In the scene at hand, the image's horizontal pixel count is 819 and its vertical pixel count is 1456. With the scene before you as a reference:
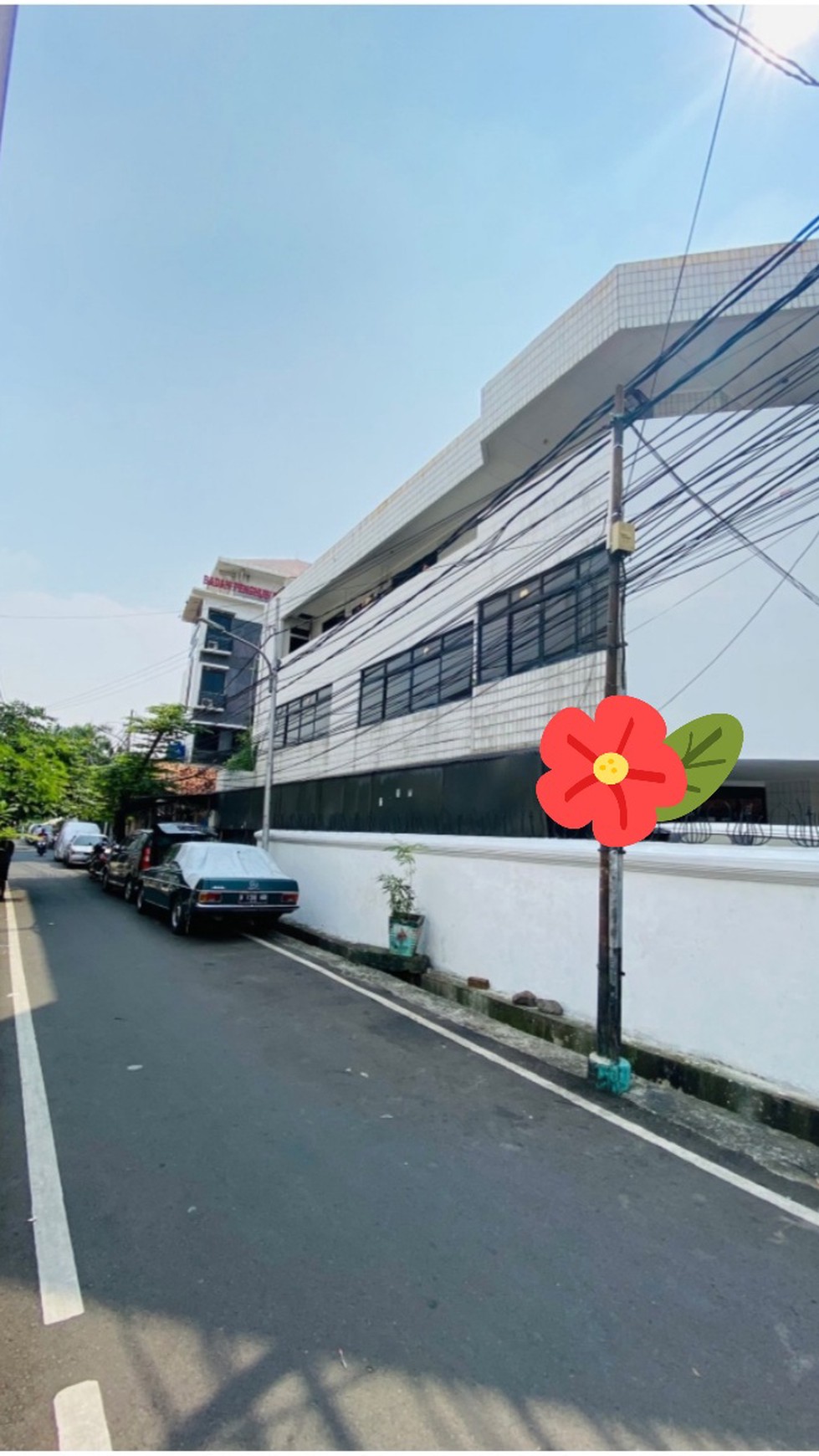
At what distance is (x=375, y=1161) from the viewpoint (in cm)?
355

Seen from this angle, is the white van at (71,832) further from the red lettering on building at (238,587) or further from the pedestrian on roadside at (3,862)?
the red lettering on building at (238,587)

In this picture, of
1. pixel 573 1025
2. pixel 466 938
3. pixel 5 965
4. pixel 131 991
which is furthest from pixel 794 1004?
pixel 5 965

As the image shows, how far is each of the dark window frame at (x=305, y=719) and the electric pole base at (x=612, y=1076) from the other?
12570mm

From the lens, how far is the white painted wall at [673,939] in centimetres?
445

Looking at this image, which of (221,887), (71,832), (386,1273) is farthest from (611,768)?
(71,832)

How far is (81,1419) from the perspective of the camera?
191 cm

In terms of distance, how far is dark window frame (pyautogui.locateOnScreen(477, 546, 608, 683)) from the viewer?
29.8ft

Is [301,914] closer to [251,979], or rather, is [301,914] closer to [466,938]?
[251,979]

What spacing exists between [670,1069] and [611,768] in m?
2.45

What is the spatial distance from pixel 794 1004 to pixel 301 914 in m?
9.98

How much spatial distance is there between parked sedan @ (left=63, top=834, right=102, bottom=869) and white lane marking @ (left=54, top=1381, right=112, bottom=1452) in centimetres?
2705

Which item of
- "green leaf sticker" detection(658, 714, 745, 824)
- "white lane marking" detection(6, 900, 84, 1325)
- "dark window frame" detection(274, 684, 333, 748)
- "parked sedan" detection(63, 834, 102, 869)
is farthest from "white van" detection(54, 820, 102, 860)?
"green leaf sticker" detection(658, 714, 745, 824)

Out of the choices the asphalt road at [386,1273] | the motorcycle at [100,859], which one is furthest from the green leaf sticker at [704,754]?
the motorcycle at [100,859]

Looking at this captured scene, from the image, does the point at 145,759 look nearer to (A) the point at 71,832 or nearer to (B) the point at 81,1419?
(A) the point at 71,832
